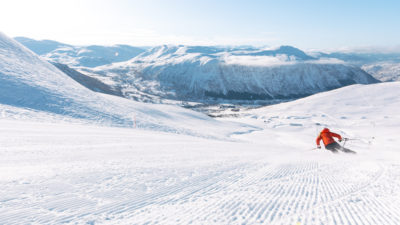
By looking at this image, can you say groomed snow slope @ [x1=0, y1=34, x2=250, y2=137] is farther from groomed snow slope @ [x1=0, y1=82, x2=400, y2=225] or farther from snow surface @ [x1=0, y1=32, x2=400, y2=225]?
groomed snow slope @ [x1=0, y1=82, x2=400, y2=225]

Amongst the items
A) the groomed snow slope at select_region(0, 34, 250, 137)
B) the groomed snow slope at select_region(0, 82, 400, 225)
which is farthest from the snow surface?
the groomed snow slope at select_region(0, 34, 250, 137)

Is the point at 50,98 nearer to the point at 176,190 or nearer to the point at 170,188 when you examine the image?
the point at 170,188

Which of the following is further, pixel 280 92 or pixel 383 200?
pixel 280 92

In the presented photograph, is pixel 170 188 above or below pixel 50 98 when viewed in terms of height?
above

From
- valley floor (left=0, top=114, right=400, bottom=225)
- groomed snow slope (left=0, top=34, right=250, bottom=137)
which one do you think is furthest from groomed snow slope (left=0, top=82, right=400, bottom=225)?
groomed snow slope (left=0, top=34, right=250, bottom=137)

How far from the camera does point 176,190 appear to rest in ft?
21.1

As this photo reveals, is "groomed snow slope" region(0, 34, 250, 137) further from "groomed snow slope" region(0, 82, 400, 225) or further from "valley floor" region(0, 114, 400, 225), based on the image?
"valley floor" region(0, 114, 400, 225)

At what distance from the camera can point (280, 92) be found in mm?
190250

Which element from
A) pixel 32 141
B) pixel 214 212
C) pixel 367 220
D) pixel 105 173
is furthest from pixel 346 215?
pixel 32 141

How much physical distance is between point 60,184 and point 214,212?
405cm

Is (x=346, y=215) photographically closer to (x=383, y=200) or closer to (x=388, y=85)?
(x=383, y=200)

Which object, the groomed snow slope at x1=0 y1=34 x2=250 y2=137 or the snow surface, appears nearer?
the snow surface

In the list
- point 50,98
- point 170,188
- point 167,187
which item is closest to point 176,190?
point 170,188

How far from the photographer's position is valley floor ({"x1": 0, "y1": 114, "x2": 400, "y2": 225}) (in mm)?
4941
